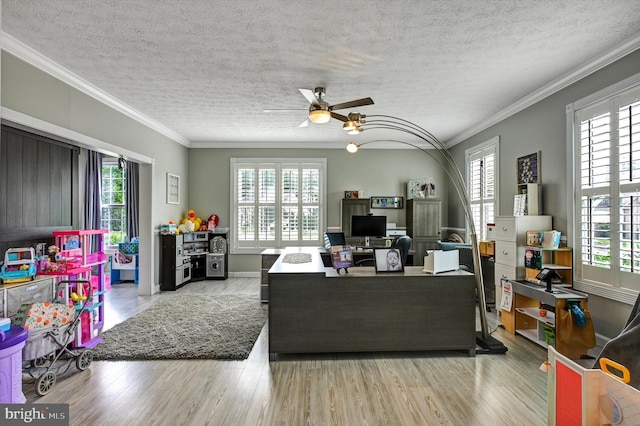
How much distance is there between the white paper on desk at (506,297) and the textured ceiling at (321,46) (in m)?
2.31

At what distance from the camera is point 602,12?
2.56m

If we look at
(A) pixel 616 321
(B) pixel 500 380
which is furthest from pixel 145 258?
(A) pixel 616 321

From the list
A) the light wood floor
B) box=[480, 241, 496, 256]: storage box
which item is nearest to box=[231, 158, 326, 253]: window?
box=[480, 241, 496, 256]: storage box

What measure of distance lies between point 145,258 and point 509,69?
578 cm

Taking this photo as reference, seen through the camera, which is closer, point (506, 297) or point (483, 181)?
point (506, 297)

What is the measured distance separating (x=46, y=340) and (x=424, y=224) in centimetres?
587

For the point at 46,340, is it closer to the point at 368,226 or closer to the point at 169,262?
the point at 169,262

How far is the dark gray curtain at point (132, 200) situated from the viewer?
23.6 feet

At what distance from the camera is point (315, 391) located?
260cm

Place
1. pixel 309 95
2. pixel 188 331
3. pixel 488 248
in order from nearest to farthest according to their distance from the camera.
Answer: pixel 309 95
pixel 188 331
pixel 488 248

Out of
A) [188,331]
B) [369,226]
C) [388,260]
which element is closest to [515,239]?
[388,260]

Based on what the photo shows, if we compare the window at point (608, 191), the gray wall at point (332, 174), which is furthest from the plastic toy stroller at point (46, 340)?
the window at point (608, 191)

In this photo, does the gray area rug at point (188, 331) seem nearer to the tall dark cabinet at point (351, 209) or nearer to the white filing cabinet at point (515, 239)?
the tall dark cabinet at point (351, 209)

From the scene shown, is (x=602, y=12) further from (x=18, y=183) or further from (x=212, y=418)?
(x=18, y=183)
